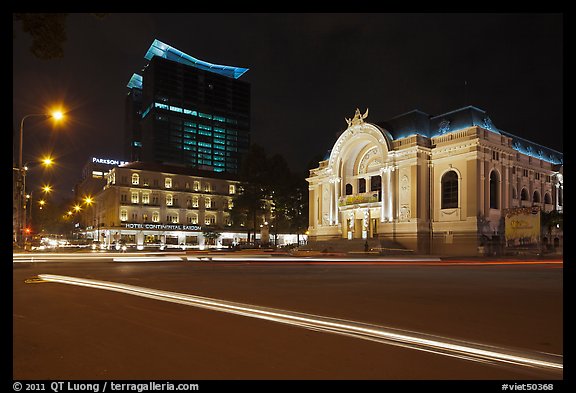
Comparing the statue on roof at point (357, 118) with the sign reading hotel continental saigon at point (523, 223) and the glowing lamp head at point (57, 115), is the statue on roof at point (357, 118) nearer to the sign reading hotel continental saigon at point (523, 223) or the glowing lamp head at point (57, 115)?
the sign reading hotel continental saigon at point (523, 223)

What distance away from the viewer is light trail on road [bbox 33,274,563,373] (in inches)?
233

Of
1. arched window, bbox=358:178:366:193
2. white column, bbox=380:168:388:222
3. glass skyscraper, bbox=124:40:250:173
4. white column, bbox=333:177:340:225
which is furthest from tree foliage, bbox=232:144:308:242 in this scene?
glass skyscraper, bbox=124:40:250:173

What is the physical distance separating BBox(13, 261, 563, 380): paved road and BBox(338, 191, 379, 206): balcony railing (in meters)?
45.1

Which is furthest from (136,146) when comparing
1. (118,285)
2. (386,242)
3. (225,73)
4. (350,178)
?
(118,285)

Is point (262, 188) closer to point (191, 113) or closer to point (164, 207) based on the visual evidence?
point (164, 207)

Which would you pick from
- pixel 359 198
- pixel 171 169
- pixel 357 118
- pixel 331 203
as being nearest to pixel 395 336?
pixel 359 198

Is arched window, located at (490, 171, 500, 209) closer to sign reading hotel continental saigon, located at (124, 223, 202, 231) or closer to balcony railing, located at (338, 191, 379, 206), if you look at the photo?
balcony railing, located at (338, 191, 379, 206)

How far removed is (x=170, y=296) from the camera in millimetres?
11906

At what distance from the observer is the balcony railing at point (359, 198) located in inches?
2291

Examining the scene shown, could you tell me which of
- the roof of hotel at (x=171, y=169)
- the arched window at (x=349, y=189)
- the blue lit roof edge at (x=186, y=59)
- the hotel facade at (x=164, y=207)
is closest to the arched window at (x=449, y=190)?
the arched window at (x=349, y=189)

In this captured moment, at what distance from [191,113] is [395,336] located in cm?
17043

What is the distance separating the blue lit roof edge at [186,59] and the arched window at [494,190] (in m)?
157
